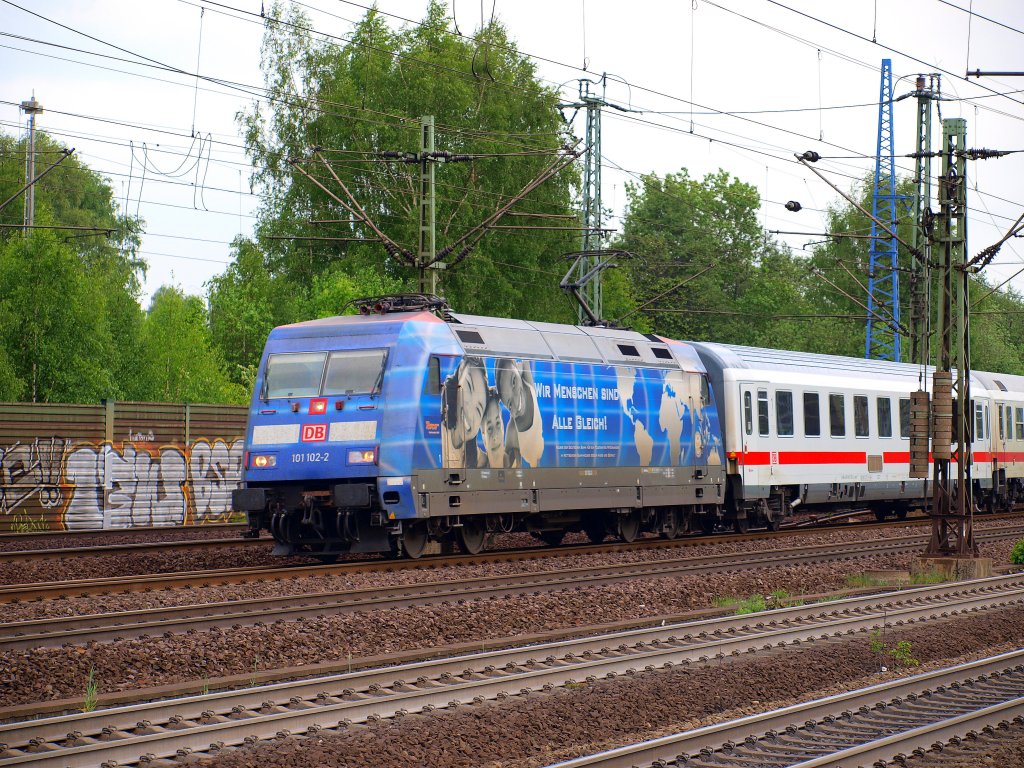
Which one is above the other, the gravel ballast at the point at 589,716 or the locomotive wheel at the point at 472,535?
the locomotive wheel at the point at 472,535

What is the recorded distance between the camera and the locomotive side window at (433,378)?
17.4 metres

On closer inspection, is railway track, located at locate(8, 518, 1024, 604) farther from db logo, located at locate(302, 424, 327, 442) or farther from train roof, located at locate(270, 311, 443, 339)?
train roof, located at locate(270, 311, 443, 339)

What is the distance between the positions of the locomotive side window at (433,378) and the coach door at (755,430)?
8.53 metres

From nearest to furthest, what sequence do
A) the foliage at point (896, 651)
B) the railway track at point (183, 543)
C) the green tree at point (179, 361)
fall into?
the foliage at point (896, 651) < the railway track at point (183, 543) < the green tree at point (179, 361)

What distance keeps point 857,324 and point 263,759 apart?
74.2 meters

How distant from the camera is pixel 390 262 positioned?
151 feet

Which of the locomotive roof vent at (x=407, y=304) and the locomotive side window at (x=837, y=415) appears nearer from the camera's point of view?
the locomotive roof vent at (x=407, y=304)

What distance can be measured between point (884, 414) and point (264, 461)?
15528 mm

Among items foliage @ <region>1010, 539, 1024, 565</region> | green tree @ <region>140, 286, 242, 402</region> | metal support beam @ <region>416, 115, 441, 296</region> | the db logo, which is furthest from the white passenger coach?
green tree @ <region>140, 286, 242, 402</region>

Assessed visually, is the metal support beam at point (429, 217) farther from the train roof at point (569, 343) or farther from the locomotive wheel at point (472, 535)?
the locomotive wheel at point (472, 535)

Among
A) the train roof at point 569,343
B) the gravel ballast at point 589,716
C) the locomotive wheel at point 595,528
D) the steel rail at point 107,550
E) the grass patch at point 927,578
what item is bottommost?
the gravel ballast at point 589,716

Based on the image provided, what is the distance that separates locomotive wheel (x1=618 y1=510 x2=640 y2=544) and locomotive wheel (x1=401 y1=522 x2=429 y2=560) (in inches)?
194

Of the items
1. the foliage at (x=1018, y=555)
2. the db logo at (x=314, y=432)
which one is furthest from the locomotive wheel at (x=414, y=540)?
the foliage at (x=1018, y=555)

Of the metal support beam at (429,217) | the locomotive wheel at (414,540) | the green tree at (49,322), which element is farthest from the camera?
the green tree at (49,322)
